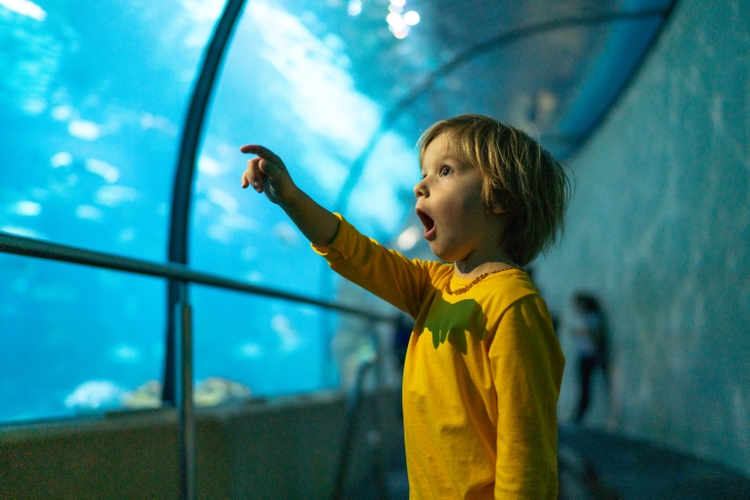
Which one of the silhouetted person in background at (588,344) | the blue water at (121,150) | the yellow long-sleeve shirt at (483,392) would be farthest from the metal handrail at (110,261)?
the silhouetted person in background at (588,344)

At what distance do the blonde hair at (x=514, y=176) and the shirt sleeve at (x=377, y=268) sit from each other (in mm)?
221

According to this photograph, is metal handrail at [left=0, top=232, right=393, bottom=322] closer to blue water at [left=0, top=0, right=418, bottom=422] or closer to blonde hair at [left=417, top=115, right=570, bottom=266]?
blue water at [left=0, top=0, right=418, bottom=422]

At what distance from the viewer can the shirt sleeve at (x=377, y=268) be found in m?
1.14

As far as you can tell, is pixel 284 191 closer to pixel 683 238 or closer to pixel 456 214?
pixel 456 214

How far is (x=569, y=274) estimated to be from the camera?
7.75m

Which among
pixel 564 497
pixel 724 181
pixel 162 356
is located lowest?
pixel 564 497

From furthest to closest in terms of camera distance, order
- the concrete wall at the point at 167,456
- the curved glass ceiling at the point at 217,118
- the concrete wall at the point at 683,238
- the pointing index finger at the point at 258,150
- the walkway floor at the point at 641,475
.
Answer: the curved glass ceiling at the point at 217,118 → the concrete wall at the point at 683,238 → the walkway floor at the point at 641,475 → the concrete wall at the point at 167,456 → the pointing index finger at the point at 258,150

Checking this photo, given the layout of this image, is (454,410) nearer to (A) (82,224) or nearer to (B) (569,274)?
(A) (82,224)

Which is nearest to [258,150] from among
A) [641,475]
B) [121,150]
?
[641,475]

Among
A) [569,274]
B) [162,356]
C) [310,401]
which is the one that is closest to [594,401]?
[569,274]

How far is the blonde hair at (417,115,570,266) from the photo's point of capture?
3.77ft

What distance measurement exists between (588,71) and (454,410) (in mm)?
5191

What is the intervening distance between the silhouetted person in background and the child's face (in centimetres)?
517

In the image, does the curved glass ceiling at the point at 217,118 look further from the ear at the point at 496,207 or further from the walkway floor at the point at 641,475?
the walkway floor at the point at 641,475
